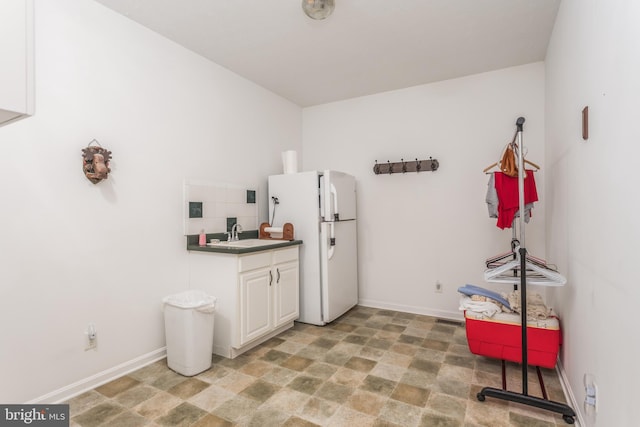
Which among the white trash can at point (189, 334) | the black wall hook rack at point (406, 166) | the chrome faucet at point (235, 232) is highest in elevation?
the black wall hook rack at point (406, 166)

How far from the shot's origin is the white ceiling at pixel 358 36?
2.38 metres

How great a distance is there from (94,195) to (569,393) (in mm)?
3412

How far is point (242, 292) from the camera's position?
2691 millimetres

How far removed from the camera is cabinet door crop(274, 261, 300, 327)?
310 cm

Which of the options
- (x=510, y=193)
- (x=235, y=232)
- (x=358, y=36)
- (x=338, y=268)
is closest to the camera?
(x=510, y=193)

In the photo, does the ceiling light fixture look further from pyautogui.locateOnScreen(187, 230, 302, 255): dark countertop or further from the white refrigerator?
pyautogui.locateOnScreen(187, 230, 302, 255): dark countertop

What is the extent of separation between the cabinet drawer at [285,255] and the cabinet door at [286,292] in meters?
0.04

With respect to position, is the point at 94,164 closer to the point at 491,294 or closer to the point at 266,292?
the point at 266,292

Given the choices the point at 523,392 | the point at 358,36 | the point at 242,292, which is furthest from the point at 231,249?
the point at 523,392

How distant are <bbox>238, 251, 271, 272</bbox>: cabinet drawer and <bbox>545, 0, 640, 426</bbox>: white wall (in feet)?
7.46

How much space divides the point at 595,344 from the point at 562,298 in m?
0.88

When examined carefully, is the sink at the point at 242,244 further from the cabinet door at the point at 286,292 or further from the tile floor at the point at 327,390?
the tile floor at the point at 327,390

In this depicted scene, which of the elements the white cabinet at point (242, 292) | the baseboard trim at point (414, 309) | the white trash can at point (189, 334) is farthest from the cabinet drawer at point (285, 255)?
the baseboard trim at point (414, 309)

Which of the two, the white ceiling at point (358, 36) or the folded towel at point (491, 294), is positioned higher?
the white ceiling at point (358, 36)
